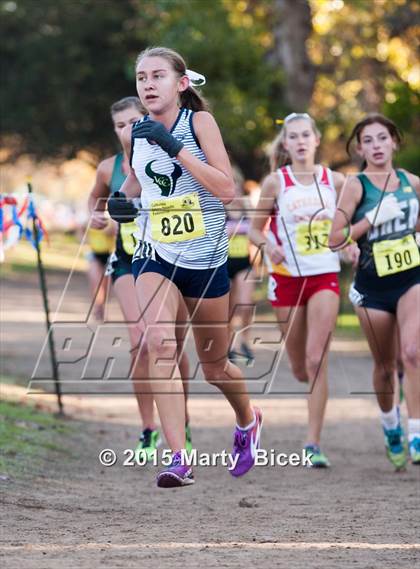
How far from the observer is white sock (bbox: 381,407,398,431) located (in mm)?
9047

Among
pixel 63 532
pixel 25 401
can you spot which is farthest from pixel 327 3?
pixel 63 532

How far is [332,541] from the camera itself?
19.8 ft

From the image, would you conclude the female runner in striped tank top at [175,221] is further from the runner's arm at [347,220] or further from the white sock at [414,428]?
the white sock at [414,428]

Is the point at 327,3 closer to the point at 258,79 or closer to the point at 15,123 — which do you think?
the point at 258,79

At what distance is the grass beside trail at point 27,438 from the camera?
338 inches

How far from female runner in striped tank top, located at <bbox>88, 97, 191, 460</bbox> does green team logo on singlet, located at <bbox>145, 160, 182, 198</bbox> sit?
6.76 feet

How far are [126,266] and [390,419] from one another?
2.10 m

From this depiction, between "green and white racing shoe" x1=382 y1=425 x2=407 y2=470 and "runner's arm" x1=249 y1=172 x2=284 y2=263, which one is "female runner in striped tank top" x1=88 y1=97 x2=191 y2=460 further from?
"green and white racing shoe" x1=382 y1=425 x2=407 y2=470

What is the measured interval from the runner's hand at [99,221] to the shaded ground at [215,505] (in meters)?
1.65

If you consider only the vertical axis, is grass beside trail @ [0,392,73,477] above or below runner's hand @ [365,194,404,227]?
below

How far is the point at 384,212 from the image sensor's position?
8586 mm

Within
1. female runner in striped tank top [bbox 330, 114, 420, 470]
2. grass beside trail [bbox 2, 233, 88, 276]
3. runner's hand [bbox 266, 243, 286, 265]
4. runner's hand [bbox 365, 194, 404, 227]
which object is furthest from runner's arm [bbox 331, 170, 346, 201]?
grass beside trail [bbox 2, 233, 88, 276]

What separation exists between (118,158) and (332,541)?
394cm

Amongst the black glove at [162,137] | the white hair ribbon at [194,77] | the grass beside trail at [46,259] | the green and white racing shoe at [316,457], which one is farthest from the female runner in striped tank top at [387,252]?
the grass beside trail at [46,259]
